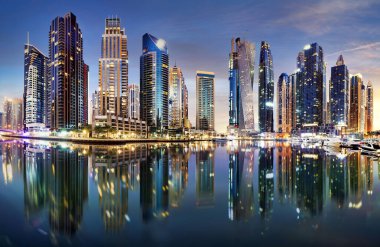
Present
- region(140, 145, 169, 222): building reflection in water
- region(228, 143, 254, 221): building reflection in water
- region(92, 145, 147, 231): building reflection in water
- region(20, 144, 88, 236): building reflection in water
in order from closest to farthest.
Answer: region(20, 144, 88, 236): building reflection in water → region(92, 145, 147, 231): building reflection in water → region(140, 145, 169, 222): building reflection in water → region(228, 143, 254, 221): building reflection in water

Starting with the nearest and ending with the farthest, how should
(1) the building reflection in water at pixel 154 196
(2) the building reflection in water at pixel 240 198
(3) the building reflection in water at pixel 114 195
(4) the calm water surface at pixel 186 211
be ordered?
(4) the calm water surface at pixel 186 211
(3) the building reflection in water at pixel 114 195
(1) the building reflection in water at pixel 154 196
(2) the building reflection in water at pixel 240 198

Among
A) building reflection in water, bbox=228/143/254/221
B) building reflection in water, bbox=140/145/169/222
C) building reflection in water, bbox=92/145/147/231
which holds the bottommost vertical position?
building reflection in water, bbox=228/143/254/221

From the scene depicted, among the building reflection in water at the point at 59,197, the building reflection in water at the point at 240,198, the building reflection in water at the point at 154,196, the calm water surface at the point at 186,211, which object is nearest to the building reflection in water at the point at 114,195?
the calm water surface at the point at 186,211

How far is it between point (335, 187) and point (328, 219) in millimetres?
8440

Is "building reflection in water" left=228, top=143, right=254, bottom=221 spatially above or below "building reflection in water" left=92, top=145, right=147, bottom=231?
below

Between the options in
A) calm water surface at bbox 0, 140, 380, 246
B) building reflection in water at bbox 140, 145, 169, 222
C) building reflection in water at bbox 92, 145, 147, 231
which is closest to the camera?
calm water surface at bbox 0, 140, 380, 246

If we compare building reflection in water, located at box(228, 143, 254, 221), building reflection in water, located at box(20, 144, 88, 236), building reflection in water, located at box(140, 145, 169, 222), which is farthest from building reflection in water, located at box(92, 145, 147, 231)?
building reflection in water, located at box(228, 143, 254, 221)

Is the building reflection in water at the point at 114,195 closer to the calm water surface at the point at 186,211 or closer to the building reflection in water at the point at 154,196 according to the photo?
the calm water surface at the point at 186,211

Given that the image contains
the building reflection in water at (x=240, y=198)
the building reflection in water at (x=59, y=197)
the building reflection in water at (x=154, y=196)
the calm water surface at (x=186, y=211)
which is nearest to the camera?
the calm water surface at (x=186, y=211)

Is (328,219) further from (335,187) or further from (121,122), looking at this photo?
(121,122)

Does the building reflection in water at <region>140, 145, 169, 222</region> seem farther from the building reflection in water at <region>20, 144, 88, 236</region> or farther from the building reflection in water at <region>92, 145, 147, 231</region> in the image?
the building reflection in water at <region>20, 144, 88, 236</region>

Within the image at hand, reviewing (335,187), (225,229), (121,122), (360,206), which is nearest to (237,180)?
(335,187)

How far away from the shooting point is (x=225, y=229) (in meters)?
12.5

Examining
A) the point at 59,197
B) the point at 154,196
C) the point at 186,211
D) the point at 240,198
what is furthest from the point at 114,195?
the point at 240,198
